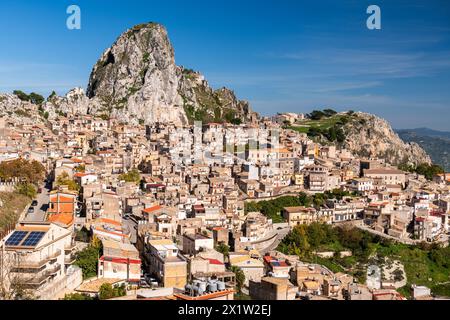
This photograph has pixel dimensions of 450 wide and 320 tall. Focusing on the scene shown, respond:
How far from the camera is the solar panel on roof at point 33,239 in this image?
8.26 metres

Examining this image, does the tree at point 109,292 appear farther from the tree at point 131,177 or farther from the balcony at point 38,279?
the tree at point 131,177

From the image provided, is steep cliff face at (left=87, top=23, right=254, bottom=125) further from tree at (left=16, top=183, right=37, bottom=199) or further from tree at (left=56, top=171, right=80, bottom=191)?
tree at (left=16, top=183, right=37, bottom=199)

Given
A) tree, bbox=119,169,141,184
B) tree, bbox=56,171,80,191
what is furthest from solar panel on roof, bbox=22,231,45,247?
tree, bbox=119,169,141,184

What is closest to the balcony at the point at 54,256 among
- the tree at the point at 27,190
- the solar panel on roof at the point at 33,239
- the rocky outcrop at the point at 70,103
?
the solar panel on roof at the point at 33,239

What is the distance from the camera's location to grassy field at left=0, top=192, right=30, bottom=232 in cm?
1162

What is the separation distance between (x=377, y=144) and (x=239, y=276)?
92.3 feet

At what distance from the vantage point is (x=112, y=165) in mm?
20906

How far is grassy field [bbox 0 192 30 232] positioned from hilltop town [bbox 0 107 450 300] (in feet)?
0.27

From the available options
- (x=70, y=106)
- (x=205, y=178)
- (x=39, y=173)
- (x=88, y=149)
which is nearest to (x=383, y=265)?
(x=205, y=178)

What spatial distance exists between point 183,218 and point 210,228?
2.92ft

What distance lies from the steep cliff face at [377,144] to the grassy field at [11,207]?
2581 centimetres

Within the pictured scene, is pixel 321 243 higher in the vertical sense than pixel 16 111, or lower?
lower
